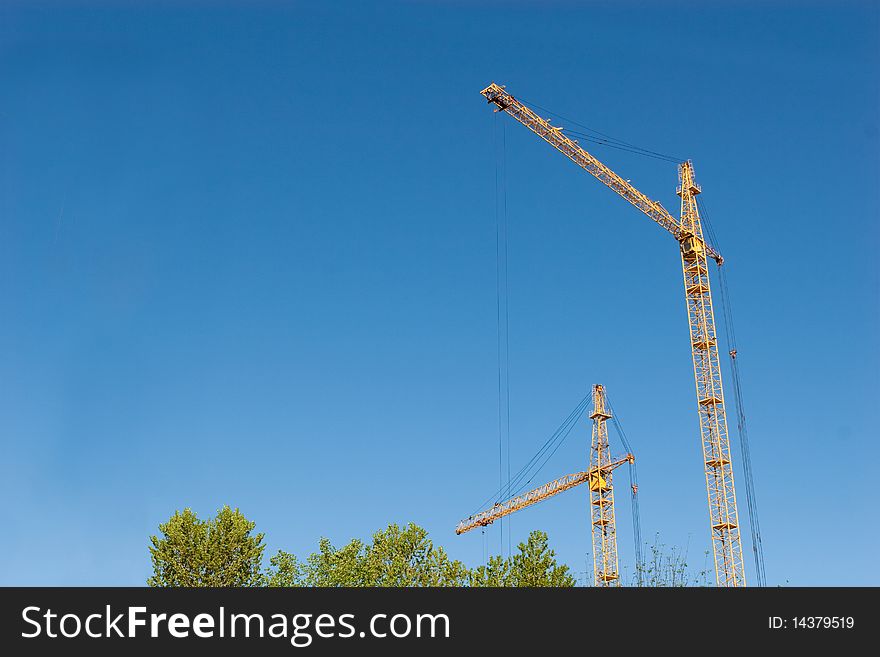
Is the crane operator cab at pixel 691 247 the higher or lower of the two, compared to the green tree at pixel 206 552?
higher

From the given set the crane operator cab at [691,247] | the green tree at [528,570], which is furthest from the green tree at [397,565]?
the crane operator cab at [691,247]

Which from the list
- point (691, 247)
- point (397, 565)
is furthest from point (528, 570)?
point (691, 247)

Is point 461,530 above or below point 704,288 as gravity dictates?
below

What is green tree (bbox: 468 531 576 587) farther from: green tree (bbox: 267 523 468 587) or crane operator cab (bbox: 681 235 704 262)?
crane operator cab (bbox: 681 235 704 262)

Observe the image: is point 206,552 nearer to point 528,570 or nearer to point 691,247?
point 528,570

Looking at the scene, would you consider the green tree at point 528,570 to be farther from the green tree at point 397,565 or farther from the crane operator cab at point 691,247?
the crane operator cab at point 691,247

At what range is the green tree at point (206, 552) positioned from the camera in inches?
2066

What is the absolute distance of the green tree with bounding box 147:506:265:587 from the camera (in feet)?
172

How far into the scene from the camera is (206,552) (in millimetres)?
52969
